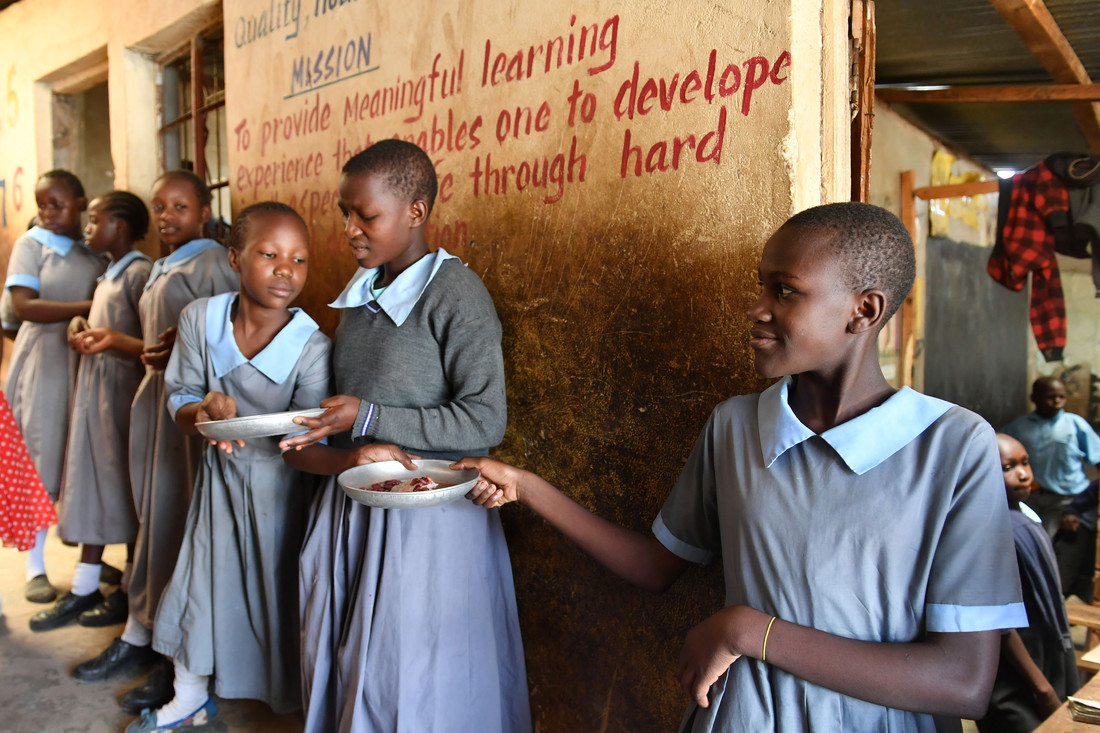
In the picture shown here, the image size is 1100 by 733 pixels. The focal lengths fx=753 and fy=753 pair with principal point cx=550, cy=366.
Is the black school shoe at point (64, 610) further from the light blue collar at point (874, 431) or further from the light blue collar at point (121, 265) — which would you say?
the light blue collar at point (874, 431)

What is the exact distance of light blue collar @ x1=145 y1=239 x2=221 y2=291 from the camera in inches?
117

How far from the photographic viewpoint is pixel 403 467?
185 cm

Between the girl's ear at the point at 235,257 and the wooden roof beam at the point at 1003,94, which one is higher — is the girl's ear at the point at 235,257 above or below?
below

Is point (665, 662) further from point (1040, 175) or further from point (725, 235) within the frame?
point (1040, 175)

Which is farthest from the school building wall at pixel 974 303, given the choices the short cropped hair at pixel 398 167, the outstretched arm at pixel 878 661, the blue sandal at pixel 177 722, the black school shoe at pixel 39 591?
the black school shoe at pixel 39 591

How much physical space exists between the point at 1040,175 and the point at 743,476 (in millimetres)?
2995

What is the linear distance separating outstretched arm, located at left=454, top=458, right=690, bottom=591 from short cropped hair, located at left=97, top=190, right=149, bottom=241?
112 inches

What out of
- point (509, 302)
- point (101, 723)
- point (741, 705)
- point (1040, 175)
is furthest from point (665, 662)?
point (1040, 175)

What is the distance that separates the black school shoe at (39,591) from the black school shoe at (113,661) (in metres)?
0.91

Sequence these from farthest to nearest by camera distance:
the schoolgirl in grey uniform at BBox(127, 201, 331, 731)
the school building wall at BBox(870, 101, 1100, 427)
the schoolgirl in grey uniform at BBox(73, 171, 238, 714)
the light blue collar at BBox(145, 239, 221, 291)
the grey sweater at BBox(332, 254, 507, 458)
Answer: the school building wall at BBox(870, 101, 1100, 427) → the light blue collar at BBox(145, 239, 221, 291) → the schoolgirl in grey uniform at BBox(73, 171, 238, 714) → the schoolgirl in grey uniform at BBox(127, 201, 331, 731) → the grey sweater at BBox(332, 254, 507, 458)

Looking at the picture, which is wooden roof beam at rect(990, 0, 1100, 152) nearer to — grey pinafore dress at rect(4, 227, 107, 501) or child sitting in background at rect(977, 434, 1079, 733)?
child sitting in background at rect(977, 434, 1079, 733)

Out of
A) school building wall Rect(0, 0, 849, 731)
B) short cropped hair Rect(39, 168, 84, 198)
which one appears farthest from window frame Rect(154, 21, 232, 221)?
school building wall Rect(0, 0, 849, 731)

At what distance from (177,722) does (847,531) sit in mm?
2300

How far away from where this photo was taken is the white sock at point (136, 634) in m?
2.86
